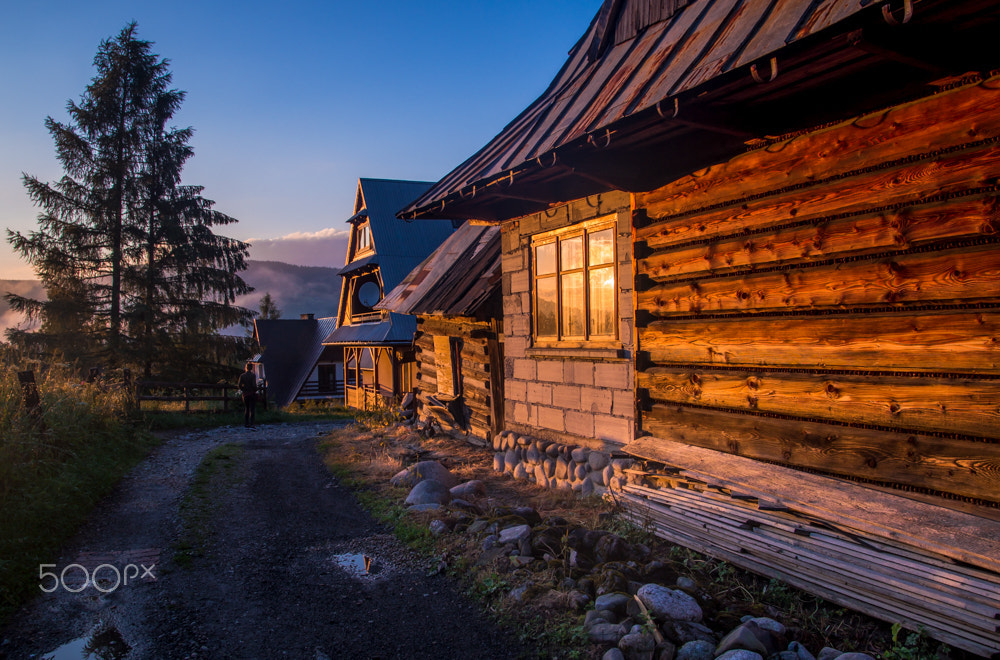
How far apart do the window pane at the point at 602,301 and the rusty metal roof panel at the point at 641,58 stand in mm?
1641

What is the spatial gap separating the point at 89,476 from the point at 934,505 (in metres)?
10.1

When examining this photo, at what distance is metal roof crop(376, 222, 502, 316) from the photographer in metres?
9.69

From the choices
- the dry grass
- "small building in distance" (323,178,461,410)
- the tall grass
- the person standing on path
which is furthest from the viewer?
"small building in distance" (323,178,461,410)

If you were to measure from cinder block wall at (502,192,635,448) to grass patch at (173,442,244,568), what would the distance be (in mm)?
4317

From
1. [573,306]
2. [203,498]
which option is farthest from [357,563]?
[203,498]

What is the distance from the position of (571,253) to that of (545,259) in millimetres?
578

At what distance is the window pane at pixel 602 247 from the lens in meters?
6.72

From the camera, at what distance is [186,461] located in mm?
11773

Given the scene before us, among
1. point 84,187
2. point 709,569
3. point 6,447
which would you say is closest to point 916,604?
point 709,569

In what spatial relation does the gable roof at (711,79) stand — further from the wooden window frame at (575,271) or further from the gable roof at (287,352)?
the gable roof at (287,352)

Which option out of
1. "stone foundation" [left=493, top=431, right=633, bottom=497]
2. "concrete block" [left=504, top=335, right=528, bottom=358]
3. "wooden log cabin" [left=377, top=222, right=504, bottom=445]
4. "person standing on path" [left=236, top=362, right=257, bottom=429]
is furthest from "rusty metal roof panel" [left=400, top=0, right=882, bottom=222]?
"person standing on path" [left=236, top=362, right=257, bottom=429]

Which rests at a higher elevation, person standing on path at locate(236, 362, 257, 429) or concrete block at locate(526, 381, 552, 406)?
concrete block at locate(526, 381, 552, 406)

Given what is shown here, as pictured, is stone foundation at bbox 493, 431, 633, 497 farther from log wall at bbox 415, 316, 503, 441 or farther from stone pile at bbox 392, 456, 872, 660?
log wall at bbox 415, 316, 503, 441

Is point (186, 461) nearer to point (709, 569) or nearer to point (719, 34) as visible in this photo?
point (709, 569)
